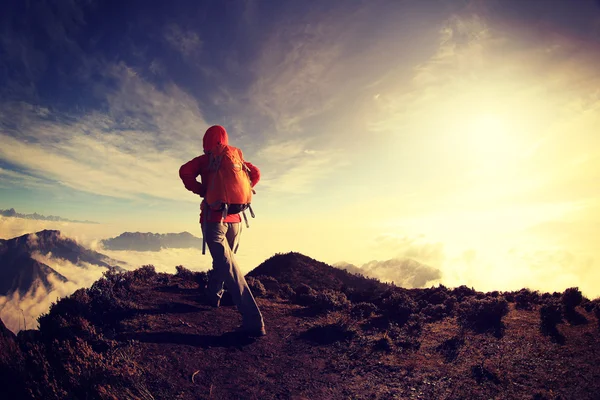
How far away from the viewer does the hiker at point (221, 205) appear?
5.36m

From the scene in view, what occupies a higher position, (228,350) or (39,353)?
(228,350)

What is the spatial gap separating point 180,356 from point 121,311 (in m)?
2.35

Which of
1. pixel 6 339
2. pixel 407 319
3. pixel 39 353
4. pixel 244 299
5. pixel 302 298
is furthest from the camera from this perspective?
pixel 302 298

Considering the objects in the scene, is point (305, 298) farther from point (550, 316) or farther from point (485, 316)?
point (550, 316)

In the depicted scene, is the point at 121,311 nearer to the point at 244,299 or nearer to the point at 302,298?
the point at 244,299

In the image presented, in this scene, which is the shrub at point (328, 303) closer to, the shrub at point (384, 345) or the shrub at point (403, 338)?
the shrub at point (403, 338)

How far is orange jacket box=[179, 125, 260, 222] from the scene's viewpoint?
17.9 ft

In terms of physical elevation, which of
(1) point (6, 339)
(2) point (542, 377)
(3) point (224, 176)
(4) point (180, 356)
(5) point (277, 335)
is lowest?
(1) point (6, 339)

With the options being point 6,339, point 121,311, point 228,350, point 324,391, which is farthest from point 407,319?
point 6,339

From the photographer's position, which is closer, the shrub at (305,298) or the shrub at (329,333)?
the shrub at (329,333)

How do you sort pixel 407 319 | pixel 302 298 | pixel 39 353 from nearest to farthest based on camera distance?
pixel 39 353
pixel 407 319
pixel 302 298

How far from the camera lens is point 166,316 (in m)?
6.14

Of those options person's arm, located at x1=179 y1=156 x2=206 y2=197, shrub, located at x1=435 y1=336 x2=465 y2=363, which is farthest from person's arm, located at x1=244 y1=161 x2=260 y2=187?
shrub, located at x1=435 y1=336 x2=465 y2=363

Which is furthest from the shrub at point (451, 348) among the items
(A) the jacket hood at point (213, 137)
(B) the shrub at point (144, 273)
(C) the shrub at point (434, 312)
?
(B) the shrub at point (144, 273)
